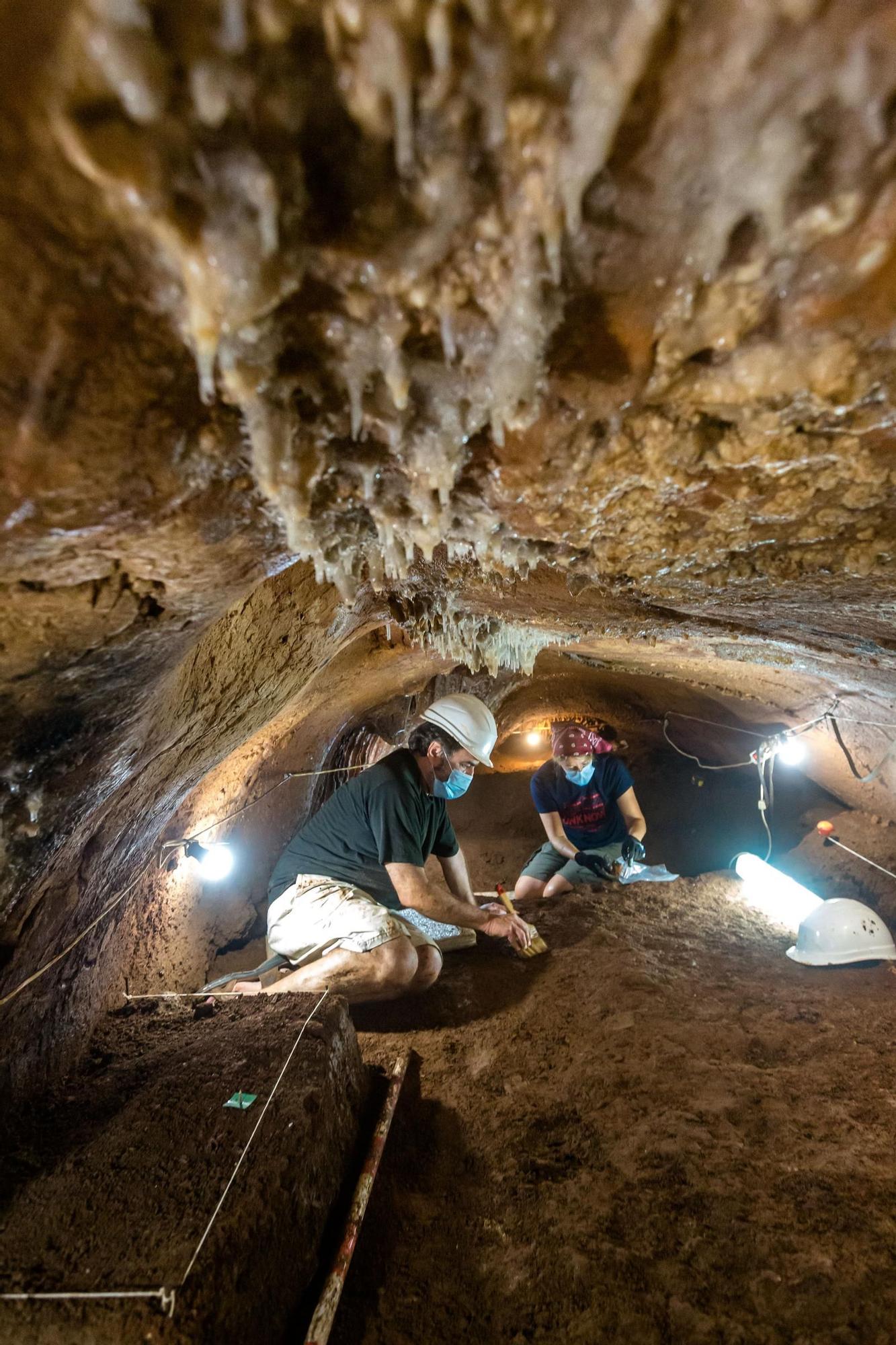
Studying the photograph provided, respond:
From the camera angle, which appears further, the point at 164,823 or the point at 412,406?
the point at 164,823

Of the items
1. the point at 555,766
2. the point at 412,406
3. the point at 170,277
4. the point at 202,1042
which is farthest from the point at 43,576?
the point at 555,766

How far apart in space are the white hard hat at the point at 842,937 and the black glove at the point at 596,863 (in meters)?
2.30

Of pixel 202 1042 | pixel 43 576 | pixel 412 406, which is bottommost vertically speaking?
pixel 202 1042

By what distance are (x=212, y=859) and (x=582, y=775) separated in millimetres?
3961

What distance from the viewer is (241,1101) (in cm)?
233

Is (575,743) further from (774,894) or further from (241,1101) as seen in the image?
(241,1101)

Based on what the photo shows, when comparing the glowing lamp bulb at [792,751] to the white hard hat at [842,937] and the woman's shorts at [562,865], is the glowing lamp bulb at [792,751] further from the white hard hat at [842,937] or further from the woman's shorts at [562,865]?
the white hard hat at [842,937]

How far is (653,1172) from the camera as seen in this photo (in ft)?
7.87

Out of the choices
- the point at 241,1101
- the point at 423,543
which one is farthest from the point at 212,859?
the point at 423,543

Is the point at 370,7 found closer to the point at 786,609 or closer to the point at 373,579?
the point at 373,579

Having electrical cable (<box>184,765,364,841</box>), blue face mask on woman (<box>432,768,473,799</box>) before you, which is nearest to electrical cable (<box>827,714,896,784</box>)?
blue face mask on woman (<box>432,768,473,799</box>)

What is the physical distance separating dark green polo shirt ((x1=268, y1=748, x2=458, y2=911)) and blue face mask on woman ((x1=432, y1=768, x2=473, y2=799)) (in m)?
0.06

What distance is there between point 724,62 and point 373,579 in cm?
200

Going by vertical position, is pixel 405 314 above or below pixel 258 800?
above
